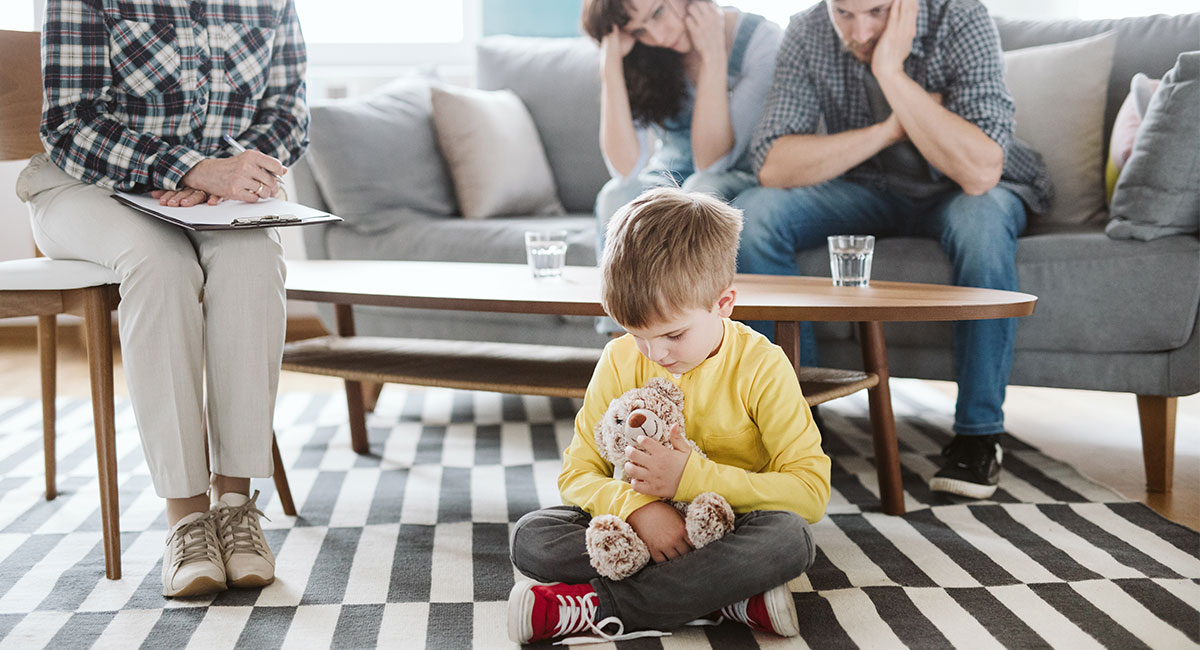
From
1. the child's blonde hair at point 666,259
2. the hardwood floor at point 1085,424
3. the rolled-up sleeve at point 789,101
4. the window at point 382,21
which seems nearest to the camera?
the child's blonde hair at point 666,259

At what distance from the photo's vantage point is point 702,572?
1101 millimetres

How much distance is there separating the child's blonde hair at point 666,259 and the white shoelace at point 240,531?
0.61m

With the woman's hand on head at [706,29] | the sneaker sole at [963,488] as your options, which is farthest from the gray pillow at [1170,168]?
the woman's hand on head at [706,29]

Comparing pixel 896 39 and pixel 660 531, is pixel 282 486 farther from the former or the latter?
pixel 896 39

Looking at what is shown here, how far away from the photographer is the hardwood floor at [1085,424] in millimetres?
1779

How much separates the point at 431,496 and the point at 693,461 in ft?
2.47

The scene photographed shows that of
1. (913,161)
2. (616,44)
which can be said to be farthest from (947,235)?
(616,44)

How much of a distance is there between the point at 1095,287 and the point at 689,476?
42.4 inches

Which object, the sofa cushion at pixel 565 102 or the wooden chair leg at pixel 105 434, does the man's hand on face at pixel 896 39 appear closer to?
the sofa cushion at pixel 565 102

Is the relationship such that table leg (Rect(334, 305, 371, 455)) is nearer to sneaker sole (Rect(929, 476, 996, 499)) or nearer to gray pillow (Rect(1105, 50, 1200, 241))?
sneaker sole (Rect(929, 476, 996, 499))

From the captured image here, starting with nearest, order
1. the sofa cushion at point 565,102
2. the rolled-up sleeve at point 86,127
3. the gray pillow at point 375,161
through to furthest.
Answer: the rolled-up sleeve at point 86,127 → the gray pillow at point 375,161 → the sofa cushion at point 565,102

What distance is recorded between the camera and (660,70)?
2176mm

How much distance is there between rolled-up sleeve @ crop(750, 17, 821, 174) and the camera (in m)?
1.98

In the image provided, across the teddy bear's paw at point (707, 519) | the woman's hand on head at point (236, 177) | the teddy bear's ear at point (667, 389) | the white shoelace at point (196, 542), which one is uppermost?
the woman's hand on head at point (236, 177)
